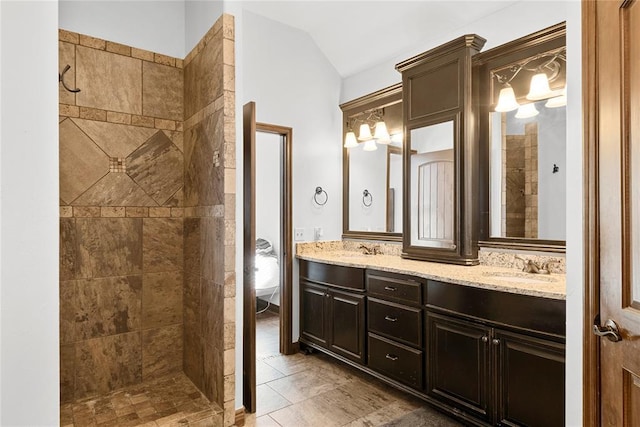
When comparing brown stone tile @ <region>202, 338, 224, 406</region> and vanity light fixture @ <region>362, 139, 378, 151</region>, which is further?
vanity light fixture @ <region>362, 139, 378, 151</region>

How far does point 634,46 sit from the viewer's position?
117 centimetres

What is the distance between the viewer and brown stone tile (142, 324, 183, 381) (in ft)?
8.84

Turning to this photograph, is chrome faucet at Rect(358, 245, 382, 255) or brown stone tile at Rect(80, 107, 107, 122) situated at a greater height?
brown stone tile at Rect(80, 107, 107, 122)

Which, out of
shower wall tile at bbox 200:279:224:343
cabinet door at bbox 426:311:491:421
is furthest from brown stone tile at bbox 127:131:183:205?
cabinet door at bbox 426:311:491:421

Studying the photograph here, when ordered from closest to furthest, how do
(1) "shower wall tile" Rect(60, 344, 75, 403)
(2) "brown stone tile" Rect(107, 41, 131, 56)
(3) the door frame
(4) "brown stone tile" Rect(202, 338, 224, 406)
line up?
(3) the door frame → (4) "brown stone tile" Rect(202, 338, 224, 406) → (1) "shower wall tile" Rect(60, 344, 75, 403) → (2) "brown stone tile" Rect(107, 41, 131, 56)

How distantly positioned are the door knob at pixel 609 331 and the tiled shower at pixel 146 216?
176cm

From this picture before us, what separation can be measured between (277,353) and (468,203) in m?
2.23

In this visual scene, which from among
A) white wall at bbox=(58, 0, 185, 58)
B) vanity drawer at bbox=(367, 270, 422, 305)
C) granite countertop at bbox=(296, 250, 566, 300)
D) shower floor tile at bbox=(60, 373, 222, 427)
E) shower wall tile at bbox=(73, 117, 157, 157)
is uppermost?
white wall at bbox=(58, 0, 185, 58)

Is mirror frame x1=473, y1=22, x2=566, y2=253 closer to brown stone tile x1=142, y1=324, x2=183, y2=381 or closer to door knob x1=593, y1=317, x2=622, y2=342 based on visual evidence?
door knob x1=593, y1=317, x2=622, y2=342

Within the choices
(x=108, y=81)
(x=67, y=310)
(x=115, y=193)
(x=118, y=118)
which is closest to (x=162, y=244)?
(x=115, y=193)

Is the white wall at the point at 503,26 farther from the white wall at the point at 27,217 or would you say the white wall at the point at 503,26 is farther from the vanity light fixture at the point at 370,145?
the white wall at the point at 27,217

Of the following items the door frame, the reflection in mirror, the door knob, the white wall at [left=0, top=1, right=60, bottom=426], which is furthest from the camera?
the reflection in mirror

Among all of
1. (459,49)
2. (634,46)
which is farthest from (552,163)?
(634,46)

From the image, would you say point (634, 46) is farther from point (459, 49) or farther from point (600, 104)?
point (459, 49)
